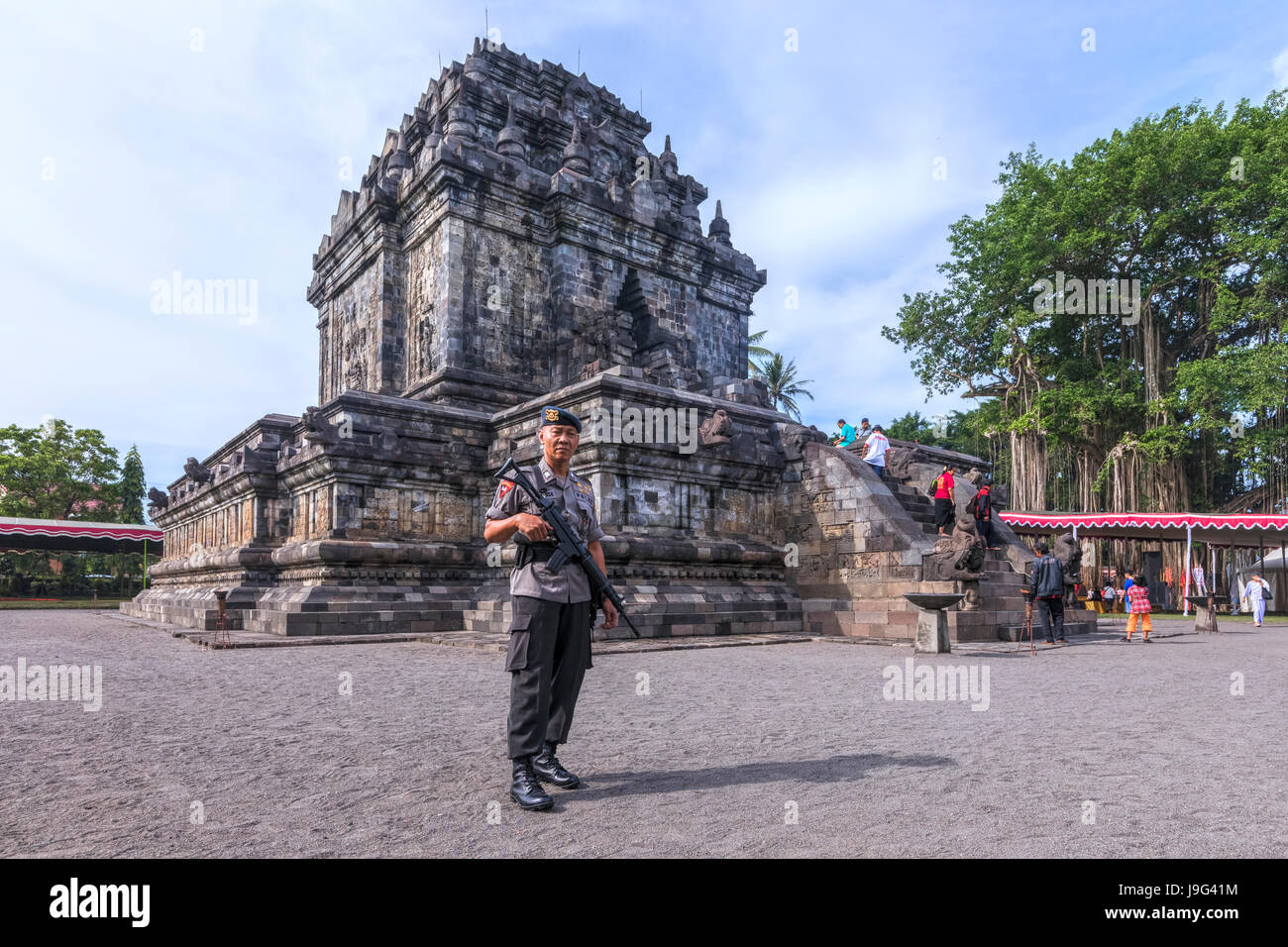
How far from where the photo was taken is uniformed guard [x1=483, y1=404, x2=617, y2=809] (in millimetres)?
3574

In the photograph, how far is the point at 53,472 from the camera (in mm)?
36938

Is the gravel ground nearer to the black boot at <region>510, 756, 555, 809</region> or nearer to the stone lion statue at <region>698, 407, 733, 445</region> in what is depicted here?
the black boot at <region>510, 756, 555, 809</region>

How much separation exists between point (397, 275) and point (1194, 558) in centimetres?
2659

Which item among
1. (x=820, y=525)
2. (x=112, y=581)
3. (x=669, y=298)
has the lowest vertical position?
(x=112, y=581)

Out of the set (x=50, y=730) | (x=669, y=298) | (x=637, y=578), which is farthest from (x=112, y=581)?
(x=50, y=730)

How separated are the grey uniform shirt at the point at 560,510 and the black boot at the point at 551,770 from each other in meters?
0.70

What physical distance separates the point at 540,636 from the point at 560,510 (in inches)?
23.7

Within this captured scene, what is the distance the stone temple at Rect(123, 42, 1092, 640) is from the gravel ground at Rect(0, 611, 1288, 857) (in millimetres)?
4973

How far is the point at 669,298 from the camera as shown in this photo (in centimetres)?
2077

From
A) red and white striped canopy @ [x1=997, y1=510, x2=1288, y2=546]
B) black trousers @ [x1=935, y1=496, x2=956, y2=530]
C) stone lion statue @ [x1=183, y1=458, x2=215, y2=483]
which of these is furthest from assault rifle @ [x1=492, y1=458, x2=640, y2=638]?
stone lion statue @ [x1=183, y1=458, x2=215, y2=483]

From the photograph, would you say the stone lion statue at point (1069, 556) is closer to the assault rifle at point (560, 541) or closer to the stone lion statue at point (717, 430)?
the stone lion statue at point (717, 430)
